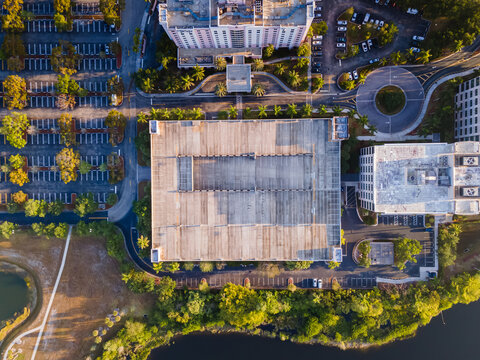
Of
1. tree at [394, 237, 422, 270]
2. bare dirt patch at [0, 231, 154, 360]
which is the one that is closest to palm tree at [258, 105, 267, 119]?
tree at [394, 237, 422, 270]

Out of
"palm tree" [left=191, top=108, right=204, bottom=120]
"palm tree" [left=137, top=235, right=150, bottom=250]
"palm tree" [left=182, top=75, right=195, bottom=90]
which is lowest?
"palm tree" [left=137, top=235, right=150, bottom=250]

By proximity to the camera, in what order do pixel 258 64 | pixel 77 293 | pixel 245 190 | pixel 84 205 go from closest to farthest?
pixel 245 190
pixel 258 64
pixel 84 205
pixel 77 293

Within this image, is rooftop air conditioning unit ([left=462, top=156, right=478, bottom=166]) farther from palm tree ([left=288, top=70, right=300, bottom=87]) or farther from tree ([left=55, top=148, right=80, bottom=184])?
tree ([left=55, top=148, right=80, bottom=184])

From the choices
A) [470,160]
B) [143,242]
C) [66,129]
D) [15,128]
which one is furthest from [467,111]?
[15,128]

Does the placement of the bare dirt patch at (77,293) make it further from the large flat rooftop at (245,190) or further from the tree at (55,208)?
the large flat rooftop at (245,190)

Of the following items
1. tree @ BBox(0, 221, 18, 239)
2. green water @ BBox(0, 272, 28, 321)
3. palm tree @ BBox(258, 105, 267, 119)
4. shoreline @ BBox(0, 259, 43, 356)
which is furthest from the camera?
green water @ BBox(0, 272, 28, 321)

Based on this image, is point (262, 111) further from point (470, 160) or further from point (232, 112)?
point (470, 160)

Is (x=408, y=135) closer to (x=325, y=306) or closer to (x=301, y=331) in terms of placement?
(x=325, y=306)
